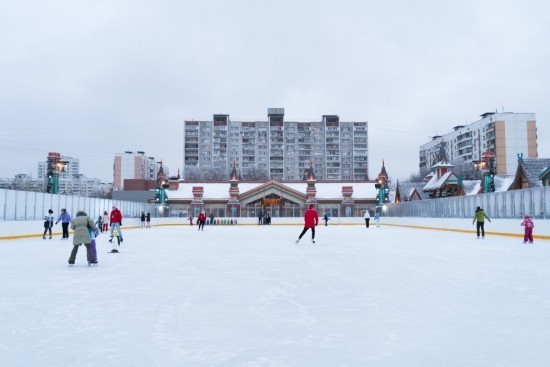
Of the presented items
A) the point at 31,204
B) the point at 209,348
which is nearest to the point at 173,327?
the point at 209,348

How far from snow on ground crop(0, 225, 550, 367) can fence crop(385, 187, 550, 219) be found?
1238 centimetres

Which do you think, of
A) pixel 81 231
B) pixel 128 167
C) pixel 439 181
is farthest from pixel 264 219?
pixel 128 167

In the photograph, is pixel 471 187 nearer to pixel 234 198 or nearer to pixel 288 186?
pixel 288 186

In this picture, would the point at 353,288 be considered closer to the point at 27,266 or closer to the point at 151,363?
the point at 151,363

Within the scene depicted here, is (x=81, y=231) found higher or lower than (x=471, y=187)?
lower

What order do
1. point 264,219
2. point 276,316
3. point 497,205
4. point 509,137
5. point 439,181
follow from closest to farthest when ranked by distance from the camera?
point 276,316, point 497,205, point 264,219, point 439,181, point 509,137

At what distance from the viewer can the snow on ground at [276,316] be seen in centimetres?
401

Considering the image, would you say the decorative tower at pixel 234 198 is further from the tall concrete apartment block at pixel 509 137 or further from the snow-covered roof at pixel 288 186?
the tall concrete apartment block at pixel 509 137

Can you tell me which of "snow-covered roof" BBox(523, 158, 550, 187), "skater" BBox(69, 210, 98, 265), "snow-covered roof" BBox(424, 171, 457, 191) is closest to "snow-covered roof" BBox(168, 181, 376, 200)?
"snow-covered roof" BBox(424, 171, 457, 191)

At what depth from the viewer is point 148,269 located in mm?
10211

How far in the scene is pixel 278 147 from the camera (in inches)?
4368

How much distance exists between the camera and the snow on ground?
401cm

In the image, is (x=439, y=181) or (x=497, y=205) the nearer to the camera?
(x=497, y=205)

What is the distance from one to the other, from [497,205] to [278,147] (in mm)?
87474
